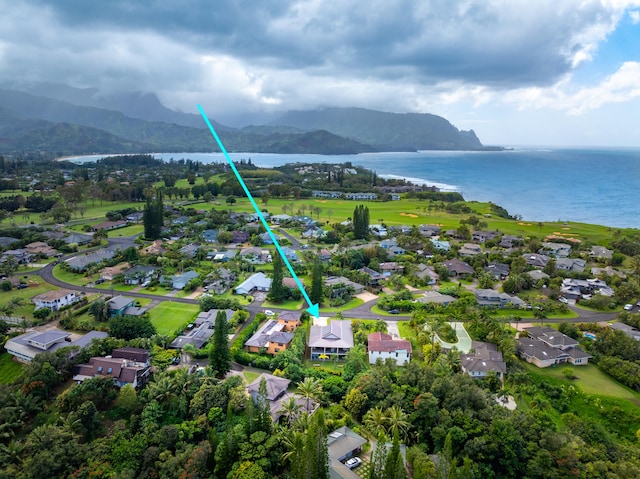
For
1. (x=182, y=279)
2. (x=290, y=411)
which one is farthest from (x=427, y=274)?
(x=290, y=411)

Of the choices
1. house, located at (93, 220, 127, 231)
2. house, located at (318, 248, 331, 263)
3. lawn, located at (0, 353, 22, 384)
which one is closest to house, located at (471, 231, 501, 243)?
house, located at (318, 248, 331, 263)

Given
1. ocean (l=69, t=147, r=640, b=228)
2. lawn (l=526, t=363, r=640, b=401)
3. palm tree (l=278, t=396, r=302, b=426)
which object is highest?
palm tree (l=278, t=396, r=302, b=426)

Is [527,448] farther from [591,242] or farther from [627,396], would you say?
[591,242]

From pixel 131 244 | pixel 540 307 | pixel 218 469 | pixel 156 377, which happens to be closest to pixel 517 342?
pixel 540 307

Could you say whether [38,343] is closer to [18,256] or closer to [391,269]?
[18,256]

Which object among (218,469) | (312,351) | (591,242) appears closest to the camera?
(218,469)

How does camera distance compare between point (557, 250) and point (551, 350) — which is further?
point (557, 250)

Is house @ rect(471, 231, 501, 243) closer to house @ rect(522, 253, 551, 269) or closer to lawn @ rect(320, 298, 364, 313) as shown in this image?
house @ rect(522, 253, 551, 269)
